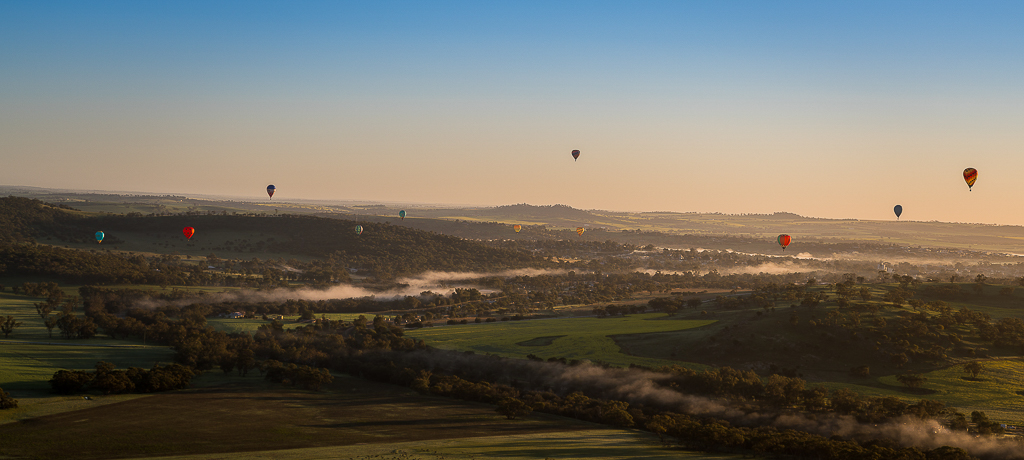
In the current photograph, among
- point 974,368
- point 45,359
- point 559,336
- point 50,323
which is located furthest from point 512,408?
point 50,323

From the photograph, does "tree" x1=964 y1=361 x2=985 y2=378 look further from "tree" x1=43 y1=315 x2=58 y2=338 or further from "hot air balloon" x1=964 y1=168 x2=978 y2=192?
"tree" x1=43 y1=315 x2=58 y2=338

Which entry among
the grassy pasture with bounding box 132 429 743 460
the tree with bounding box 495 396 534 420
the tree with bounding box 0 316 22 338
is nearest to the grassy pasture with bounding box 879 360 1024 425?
the grassy pasture with bounding box 132 429 743 460

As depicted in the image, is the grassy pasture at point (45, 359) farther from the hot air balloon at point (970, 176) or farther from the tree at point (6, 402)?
the hot air balloon at point (970, 176)

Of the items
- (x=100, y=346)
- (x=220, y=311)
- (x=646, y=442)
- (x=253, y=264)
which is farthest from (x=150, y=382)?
(x=253, y=264)

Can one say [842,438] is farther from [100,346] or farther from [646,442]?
[100,346]

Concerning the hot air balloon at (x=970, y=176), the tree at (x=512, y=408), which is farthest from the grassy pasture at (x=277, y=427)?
the hot air balloon at (x=970, y=176)
